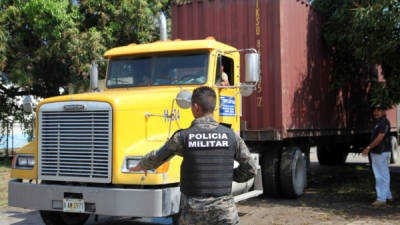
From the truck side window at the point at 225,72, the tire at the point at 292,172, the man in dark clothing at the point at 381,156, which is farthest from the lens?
the tire at the point at 292,172

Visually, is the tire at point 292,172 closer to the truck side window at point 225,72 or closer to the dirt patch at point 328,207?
the dirt patch at point 328,207

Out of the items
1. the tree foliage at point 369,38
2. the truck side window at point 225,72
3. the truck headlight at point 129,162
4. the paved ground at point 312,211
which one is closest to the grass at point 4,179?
the paved ground at point 312,211

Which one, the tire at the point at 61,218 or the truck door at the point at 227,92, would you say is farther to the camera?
the truck door at the point at 227,92

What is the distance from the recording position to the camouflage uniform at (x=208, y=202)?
327 centimetres

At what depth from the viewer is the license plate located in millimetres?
5386

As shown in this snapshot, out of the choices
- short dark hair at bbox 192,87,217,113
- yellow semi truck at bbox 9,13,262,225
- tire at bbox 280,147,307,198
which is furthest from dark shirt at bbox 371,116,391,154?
short dark hair at bbox 192,87,217,113

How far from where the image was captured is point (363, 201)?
8.80 meters

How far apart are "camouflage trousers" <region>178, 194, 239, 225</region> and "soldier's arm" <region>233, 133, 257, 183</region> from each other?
32 centimetres

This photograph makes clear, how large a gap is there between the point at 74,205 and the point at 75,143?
0.78m

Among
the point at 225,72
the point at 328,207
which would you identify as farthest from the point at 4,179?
the point at 328,207

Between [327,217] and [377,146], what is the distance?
5.58 feet

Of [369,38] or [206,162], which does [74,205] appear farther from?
[369,38]

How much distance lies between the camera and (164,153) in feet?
11.5

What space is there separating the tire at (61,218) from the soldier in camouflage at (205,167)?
3704 millimetres
